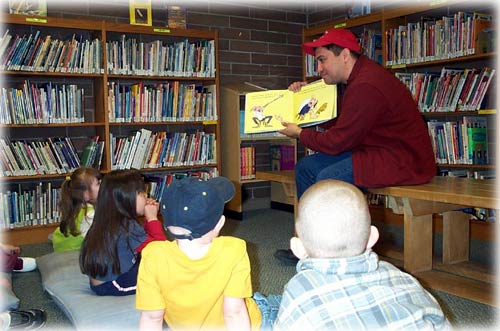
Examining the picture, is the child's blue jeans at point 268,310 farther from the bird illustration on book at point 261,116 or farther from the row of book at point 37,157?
the row of book at point 37,157

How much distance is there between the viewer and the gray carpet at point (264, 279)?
209 centimetres

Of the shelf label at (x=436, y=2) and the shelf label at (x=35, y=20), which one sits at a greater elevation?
the shelf label at (x=436, y=2)

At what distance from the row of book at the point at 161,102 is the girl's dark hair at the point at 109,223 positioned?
1.91 m

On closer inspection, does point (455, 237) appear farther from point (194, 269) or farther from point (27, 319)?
point (27, 319)

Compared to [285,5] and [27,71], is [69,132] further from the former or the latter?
[285,5]

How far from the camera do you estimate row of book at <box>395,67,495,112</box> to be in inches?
132

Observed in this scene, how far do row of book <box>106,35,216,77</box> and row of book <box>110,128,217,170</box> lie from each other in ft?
1.60

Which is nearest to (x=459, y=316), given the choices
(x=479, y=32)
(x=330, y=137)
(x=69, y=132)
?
(x=330, y=137)

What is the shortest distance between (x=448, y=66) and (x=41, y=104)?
2.97 metres

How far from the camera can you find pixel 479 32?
334cm

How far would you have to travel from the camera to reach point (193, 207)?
4.33 feet

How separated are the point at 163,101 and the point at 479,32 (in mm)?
2352

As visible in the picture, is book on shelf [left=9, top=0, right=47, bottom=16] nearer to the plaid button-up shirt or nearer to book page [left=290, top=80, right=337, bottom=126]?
book page [left=290, top=80, right=337, bottom=126]

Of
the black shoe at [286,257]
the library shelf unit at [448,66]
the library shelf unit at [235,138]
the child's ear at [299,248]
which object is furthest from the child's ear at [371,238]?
the library shelf unit at [235,138]
